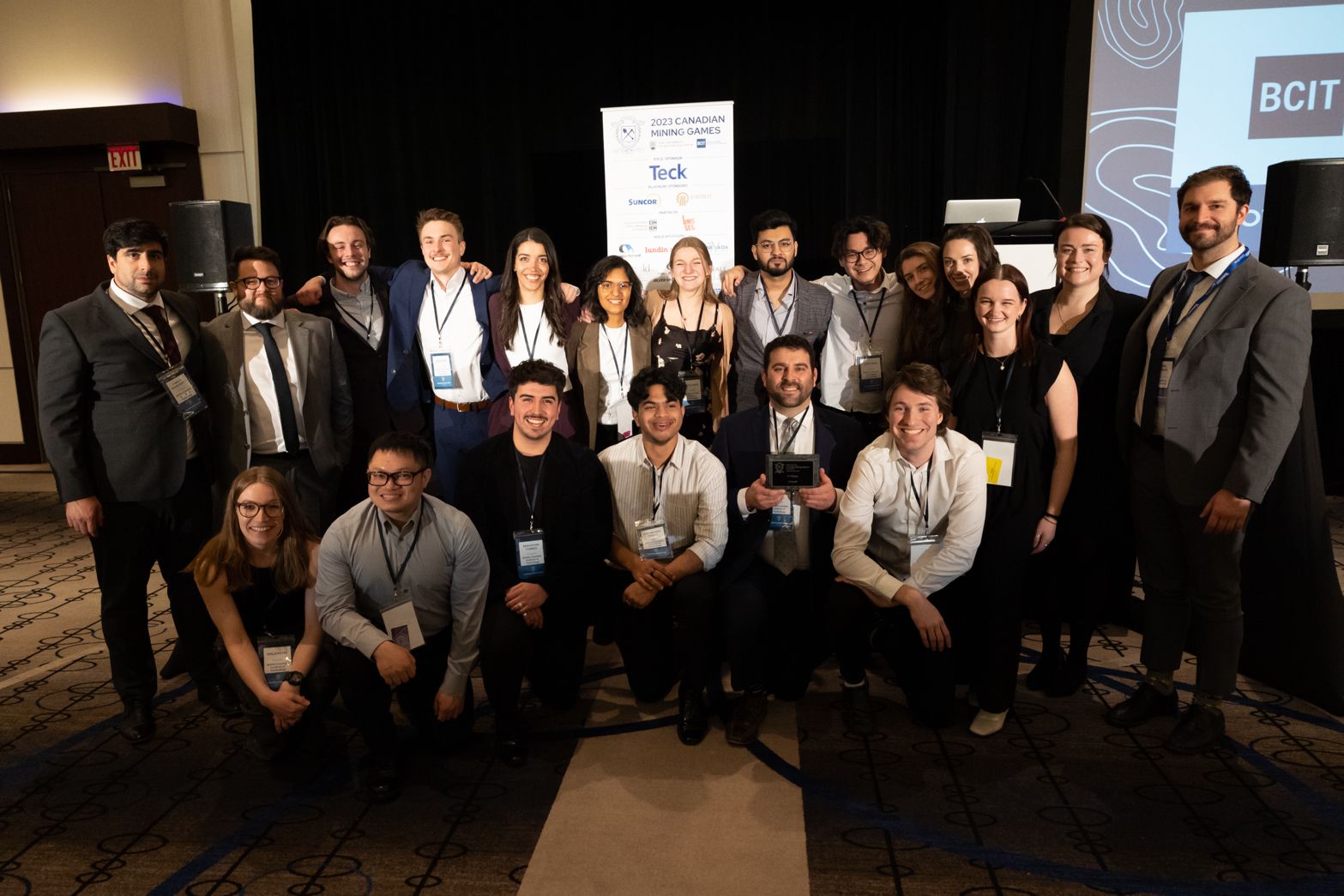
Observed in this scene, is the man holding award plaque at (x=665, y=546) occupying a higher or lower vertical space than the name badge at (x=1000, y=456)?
lower

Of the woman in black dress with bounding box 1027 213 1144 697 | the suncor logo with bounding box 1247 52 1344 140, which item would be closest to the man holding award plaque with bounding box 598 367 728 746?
the woman in black dress with bounding box 1027 213 1144 697

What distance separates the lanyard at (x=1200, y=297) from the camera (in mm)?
2340

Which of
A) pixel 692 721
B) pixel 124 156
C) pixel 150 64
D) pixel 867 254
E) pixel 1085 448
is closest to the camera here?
pixel 692 721

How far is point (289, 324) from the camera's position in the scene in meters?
2.96

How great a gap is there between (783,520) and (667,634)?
51 centimetres

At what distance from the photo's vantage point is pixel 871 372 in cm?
322

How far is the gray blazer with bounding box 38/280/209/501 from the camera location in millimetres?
2498

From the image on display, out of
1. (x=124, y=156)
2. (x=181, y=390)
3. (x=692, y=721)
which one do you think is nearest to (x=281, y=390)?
(x=181, y=390)

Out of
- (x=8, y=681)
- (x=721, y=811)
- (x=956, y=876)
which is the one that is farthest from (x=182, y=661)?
(x=956, y=876)

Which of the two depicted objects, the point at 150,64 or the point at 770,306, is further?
the point at 150,64

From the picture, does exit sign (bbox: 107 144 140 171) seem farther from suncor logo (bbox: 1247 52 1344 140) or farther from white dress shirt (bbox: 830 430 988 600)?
suncor logo (bbox: 1247 52 1344 140)

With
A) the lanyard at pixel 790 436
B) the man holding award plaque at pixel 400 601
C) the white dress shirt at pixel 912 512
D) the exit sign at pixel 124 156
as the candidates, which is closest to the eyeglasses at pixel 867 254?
the lanyard at pixel 790 436

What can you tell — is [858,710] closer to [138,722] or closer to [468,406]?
[468,406]

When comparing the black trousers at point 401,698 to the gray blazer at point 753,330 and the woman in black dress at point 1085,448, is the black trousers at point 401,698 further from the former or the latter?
the woman in black dress at point 1085,448
